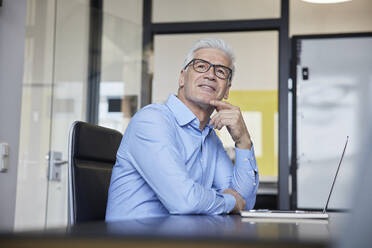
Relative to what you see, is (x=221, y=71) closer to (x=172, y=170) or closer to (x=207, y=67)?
(x=207, y=67)

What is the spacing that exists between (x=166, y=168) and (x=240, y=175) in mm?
452

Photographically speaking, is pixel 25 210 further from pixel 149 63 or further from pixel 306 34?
pixel 306 34

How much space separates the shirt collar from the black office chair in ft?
0.82

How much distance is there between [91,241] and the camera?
1.74 ft

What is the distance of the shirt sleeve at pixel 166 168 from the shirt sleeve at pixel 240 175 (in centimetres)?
26

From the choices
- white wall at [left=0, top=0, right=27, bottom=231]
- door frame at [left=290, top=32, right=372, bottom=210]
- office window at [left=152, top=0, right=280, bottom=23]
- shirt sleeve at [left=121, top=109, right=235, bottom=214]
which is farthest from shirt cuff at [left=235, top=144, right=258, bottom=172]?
office window at [left=152, top=0, right=280, bottom=23]

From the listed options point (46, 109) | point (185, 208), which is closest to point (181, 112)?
point (185, 208)

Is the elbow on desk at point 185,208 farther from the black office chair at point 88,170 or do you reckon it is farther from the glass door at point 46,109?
the glass door at point 46,109

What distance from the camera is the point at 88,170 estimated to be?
1.65m

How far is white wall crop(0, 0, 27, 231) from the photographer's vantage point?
7.88 ft

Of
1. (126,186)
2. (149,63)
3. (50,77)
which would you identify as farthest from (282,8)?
(126,186)

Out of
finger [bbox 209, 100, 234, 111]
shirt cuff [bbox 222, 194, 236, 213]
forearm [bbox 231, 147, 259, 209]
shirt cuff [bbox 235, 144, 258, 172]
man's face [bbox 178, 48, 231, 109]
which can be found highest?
man's face [bbox 178, 48, 231, 109]

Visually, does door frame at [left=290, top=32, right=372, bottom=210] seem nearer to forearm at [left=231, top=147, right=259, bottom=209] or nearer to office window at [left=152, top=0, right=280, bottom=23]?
office window at [left=152, top=0, right=280, bottom=23]

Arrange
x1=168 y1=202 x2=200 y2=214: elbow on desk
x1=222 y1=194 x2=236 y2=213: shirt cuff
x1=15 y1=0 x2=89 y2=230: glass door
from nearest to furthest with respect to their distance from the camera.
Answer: x1=168 y1=202 x2=200 y2=214: elbow on desk
x1=222 y1=194 x2=236 y2=213: shirt cuff
x1=15 y1=0 x2=89 y2=230: glass door
